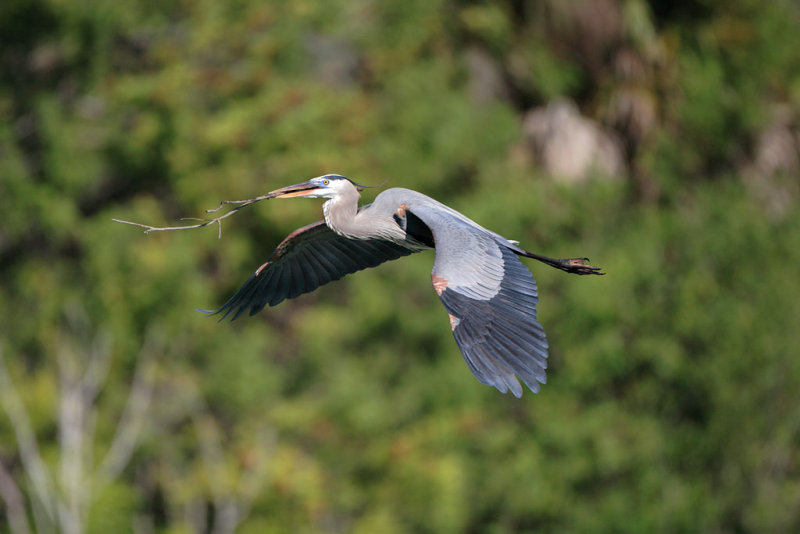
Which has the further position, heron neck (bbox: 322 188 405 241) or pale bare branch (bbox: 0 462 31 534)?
pale bare branch (bbox: 0 462 31 534)

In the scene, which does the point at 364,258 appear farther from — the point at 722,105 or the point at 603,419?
the point at 722,105

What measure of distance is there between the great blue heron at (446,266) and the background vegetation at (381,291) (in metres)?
11.2

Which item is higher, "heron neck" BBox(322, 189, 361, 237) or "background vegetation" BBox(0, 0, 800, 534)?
"heron neck" BBox(322, 189, 361, 237)

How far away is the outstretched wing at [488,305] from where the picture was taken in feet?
14.6

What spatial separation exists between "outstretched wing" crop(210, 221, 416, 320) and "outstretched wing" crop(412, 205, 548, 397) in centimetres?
91

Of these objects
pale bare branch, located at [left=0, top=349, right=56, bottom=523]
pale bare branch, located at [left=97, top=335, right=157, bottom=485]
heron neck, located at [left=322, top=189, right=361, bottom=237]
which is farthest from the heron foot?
pale bare branch, located at [left=97, top=335, right=157, bottom=485]

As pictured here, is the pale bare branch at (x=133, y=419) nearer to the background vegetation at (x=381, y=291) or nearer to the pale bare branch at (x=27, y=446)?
the background vegetation at (x=381, y=291)

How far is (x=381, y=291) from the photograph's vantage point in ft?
63.7

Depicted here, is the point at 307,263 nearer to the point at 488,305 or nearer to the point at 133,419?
the point at 488,305

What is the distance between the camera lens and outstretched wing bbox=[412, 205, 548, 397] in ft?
14.6

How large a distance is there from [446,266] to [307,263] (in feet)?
4.66

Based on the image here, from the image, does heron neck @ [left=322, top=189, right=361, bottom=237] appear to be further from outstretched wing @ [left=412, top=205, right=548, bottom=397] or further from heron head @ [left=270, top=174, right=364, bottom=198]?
outstretched wing @ [left=412, top=205, right=548, bottom=397]

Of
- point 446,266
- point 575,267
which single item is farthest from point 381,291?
point 446,266

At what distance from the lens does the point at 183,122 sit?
18.5 metres
